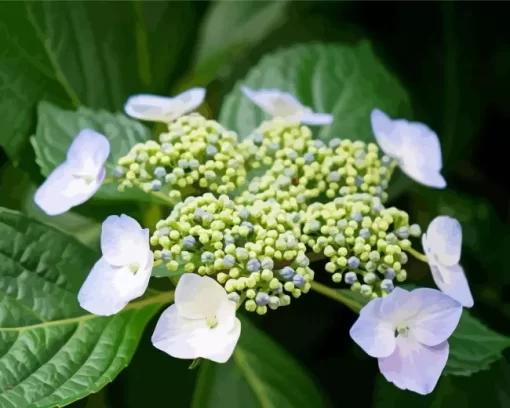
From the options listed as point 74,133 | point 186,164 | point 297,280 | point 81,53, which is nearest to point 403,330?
point 297,280

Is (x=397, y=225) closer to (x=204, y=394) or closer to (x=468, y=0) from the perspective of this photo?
(x=204, y=394)

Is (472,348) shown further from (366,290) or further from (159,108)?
(159,108)

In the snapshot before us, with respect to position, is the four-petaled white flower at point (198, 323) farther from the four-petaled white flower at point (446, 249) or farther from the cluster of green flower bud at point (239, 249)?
the four-petaled white flower at point (446, 249)

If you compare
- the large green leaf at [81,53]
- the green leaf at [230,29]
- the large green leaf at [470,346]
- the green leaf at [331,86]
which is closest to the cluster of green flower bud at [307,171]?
the large green leaf at [470,346]

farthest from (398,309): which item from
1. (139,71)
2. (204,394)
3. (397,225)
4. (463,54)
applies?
(463,54)

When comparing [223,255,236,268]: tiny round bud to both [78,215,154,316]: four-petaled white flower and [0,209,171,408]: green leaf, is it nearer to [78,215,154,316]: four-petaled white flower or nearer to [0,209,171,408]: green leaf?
[78,215,154,316]: four-petaled white flower
